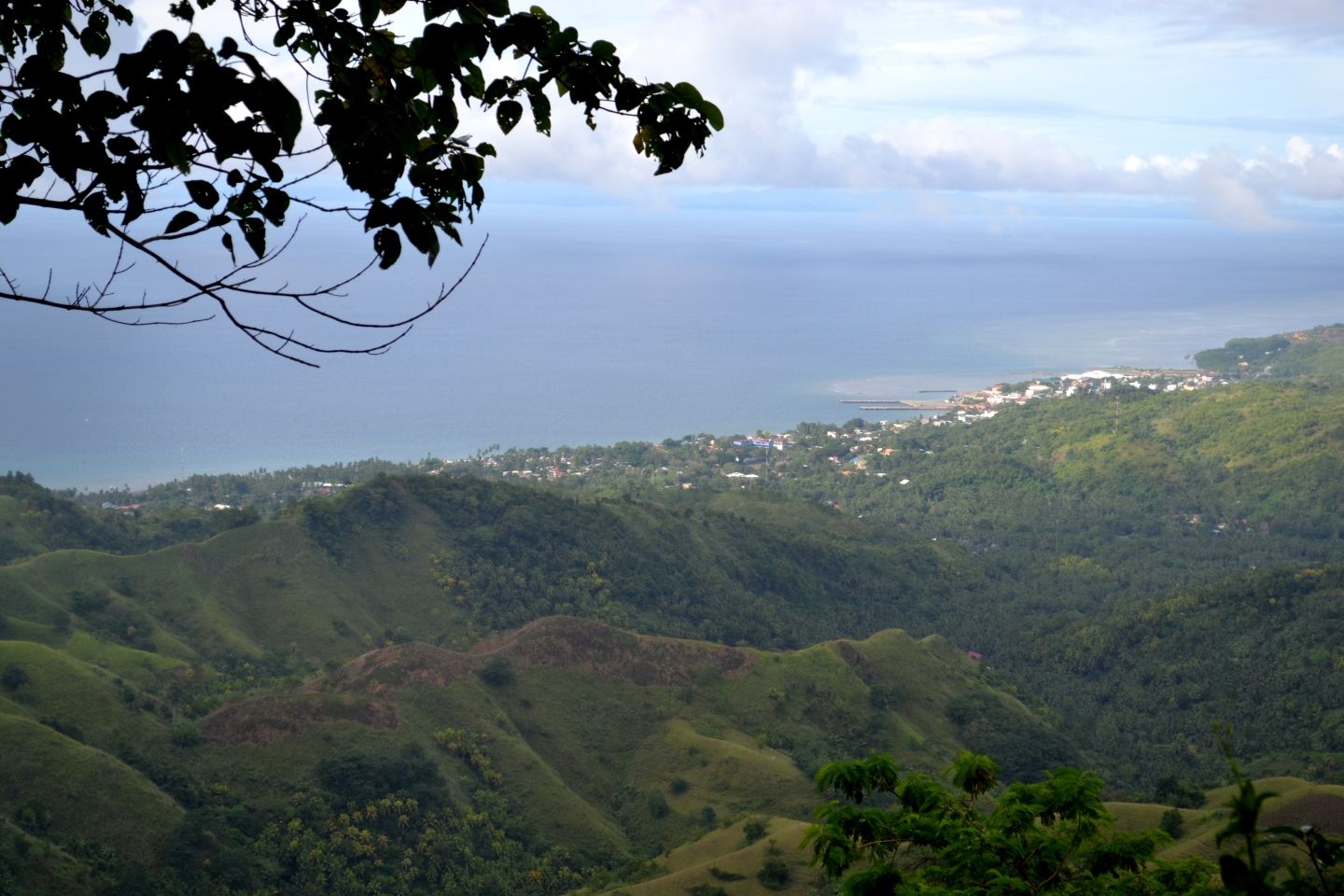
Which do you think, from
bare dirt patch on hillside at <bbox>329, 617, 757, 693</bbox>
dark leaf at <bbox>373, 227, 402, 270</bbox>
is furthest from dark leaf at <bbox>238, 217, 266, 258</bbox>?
bare dirt patch on hillside at <bbox>329, 617, 757, 693</bbox>

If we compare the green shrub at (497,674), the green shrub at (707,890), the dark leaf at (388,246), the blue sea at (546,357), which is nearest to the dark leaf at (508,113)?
the dark leaf at (388,246)

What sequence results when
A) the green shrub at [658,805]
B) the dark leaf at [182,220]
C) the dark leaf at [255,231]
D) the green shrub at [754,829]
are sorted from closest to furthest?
the dark leaf at [182,220]
the dark leaf at [255,231]
the green shrub at [754,829]
the green shrub at [658,805]

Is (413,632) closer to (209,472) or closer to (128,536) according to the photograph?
(128,536)

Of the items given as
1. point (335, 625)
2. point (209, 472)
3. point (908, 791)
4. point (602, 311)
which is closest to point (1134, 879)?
point (908, 791)

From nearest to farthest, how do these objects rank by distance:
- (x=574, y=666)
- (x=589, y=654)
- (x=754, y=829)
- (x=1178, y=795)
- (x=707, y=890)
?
(x=707, y=890) → (x=754, y=829) → (x=1178, y=795) → (x=574, y=666) → (x=589, y=654)

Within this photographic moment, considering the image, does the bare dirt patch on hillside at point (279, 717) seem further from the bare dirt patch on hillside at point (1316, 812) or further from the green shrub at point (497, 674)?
the bare dirt patch on hillside at point (1316, 812)

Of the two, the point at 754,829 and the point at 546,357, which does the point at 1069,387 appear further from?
the point at 754,829

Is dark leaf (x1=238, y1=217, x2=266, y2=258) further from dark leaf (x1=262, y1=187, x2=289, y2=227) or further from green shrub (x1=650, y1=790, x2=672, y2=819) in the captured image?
green shrub (x1=650, y1=790, x2=672, y2=819)

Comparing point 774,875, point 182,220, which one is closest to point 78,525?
point 774,875

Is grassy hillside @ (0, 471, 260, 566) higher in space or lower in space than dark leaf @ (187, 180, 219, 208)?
lower
